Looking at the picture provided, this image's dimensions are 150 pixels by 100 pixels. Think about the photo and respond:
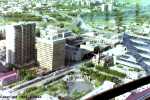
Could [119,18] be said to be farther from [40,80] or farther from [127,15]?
[40,80]

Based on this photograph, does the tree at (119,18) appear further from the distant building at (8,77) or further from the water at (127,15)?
the distant building at (8,77)

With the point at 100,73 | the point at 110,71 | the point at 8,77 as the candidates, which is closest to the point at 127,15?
the point at 110,71

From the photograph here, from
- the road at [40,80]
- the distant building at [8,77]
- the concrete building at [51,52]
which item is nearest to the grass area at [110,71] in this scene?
the road at [40,80]

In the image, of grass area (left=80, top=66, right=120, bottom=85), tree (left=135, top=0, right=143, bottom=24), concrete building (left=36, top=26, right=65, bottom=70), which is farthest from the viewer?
tree (left=135, top=0, right=143, bottom=24)

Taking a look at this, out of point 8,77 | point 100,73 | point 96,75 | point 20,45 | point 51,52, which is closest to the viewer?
point 8,77

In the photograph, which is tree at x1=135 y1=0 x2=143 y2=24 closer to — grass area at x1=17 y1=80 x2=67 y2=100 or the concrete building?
the concrete building

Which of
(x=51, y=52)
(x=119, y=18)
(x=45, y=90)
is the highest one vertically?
(x=119, y=18)

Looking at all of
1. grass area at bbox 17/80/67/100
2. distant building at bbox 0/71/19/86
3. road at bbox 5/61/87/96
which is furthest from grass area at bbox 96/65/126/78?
distant building at bbox 0/71/19/86

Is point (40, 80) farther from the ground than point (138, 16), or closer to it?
closer to it
